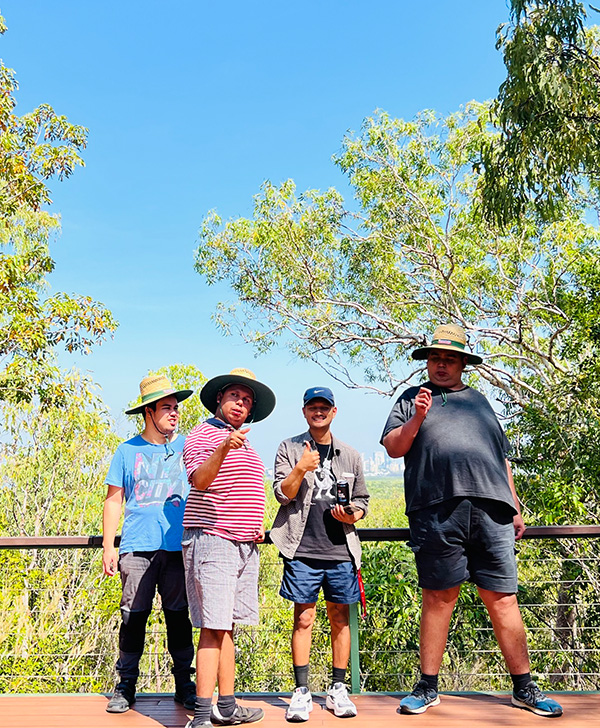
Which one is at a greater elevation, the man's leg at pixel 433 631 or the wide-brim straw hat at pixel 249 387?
the wide-brim straw hat at pixel 249 387

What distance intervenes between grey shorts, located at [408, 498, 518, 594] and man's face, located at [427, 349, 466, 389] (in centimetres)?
53

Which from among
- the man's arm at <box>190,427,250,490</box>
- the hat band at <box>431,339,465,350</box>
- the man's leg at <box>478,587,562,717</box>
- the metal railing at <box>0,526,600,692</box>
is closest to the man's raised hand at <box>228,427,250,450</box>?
the man's arm at <box>190,427,250,490</box>

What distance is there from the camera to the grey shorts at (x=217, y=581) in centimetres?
261

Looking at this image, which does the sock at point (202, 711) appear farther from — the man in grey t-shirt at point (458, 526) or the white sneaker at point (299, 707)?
the man in grey t-shirt at point (458, 526)

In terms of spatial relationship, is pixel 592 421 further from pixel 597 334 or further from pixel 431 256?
pixel 431 256

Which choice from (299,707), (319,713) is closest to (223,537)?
(299,707)

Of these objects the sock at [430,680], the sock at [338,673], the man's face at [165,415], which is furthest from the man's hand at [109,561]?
the sock at [430,680]

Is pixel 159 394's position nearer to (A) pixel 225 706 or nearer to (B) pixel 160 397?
(B) pixel 160 397

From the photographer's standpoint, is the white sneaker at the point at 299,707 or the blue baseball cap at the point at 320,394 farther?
the blue baseball cap at the point at 320,394

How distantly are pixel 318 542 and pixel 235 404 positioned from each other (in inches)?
27.0

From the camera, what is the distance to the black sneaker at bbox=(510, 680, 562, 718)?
2.80m

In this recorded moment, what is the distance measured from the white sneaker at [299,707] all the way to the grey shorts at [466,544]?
2.21 feet

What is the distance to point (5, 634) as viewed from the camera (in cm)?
710

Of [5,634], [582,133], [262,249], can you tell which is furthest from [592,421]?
[262,249]
